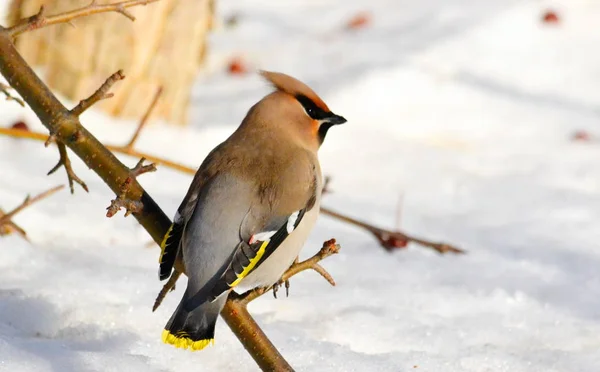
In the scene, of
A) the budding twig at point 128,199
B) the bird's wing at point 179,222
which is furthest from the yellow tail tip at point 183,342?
the budding twig at point 128,199

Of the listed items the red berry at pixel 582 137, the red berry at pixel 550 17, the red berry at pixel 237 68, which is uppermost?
Answer: the red berry at pixel 237 68

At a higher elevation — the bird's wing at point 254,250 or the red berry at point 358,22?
the bird's wing at point 254,250

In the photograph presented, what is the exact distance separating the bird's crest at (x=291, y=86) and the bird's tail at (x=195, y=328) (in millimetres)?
601

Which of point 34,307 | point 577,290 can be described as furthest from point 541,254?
point 34,307

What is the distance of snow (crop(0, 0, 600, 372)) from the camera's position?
2.24 meters

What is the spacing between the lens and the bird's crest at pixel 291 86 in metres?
2.14

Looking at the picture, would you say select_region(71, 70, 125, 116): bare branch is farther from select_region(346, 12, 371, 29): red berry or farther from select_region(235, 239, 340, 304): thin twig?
select_region(346, 12, 371, 29): red berry

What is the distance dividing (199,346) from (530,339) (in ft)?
3.40

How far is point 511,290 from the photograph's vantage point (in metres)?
2.84

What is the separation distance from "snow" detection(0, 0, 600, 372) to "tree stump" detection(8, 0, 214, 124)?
19cm

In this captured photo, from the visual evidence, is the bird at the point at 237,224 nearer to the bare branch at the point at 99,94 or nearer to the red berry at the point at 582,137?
the bare branch at the point at 99,94

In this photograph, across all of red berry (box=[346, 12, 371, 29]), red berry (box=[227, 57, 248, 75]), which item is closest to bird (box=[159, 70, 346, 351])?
red berry (box=[227, 57, 248, 75])

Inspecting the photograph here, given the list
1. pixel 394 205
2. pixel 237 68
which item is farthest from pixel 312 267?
pixel 237 68

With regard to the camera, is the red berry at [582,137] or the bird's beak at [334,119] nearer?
the bird's beak at [334,119]
